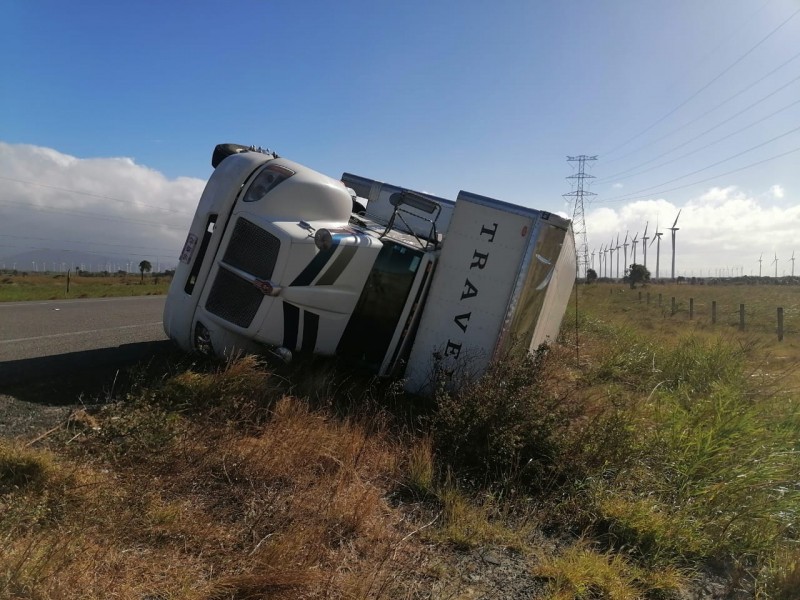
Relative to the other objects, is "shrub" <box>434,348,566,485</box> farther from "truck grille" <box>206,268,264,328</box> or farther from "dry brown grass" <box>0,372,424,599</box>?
"truck grille" <box>206,268,264,328</box>

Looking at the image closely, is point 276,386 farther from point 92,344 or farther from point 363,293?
point 92,344

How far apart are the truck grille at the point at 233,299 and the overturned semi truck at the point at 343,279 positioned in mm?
12

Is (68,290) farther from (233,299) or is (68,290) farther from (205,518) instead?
(205,518)

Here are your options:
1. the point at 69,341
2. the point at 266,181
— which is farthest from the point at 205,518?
the point at 69,341

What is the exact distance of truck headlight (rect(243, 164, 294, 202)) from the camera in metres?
5.23

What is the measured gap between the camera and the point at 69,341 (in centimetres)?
750

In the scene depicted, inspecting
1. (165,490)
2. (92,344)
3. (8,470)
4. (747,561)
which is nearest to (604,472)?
(747,561)

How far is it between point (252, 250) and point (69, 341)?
14.2 feet

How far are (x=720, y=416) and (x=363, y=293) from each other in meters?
3.59

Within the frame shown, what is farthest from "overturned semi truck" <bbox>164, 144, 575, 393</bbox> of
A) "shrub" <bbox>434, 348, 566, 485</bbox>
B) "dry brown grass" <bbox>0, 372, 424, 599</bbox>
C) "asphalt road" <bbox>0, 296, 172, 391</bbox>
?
"dry brown grass" <bbox>0, 372, 424, 599</bbox>

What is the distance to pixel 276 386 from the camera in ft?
15.8

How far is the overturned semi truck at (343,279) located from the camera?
16.5 ft

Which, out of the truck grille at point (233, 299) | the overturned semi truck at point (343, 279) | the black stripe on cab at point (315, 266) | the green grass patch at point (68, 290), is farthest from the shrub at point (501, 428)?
the green grass patch at point (68, 290)

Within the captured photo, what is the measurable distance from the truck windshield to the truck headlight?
1296 millimetres
